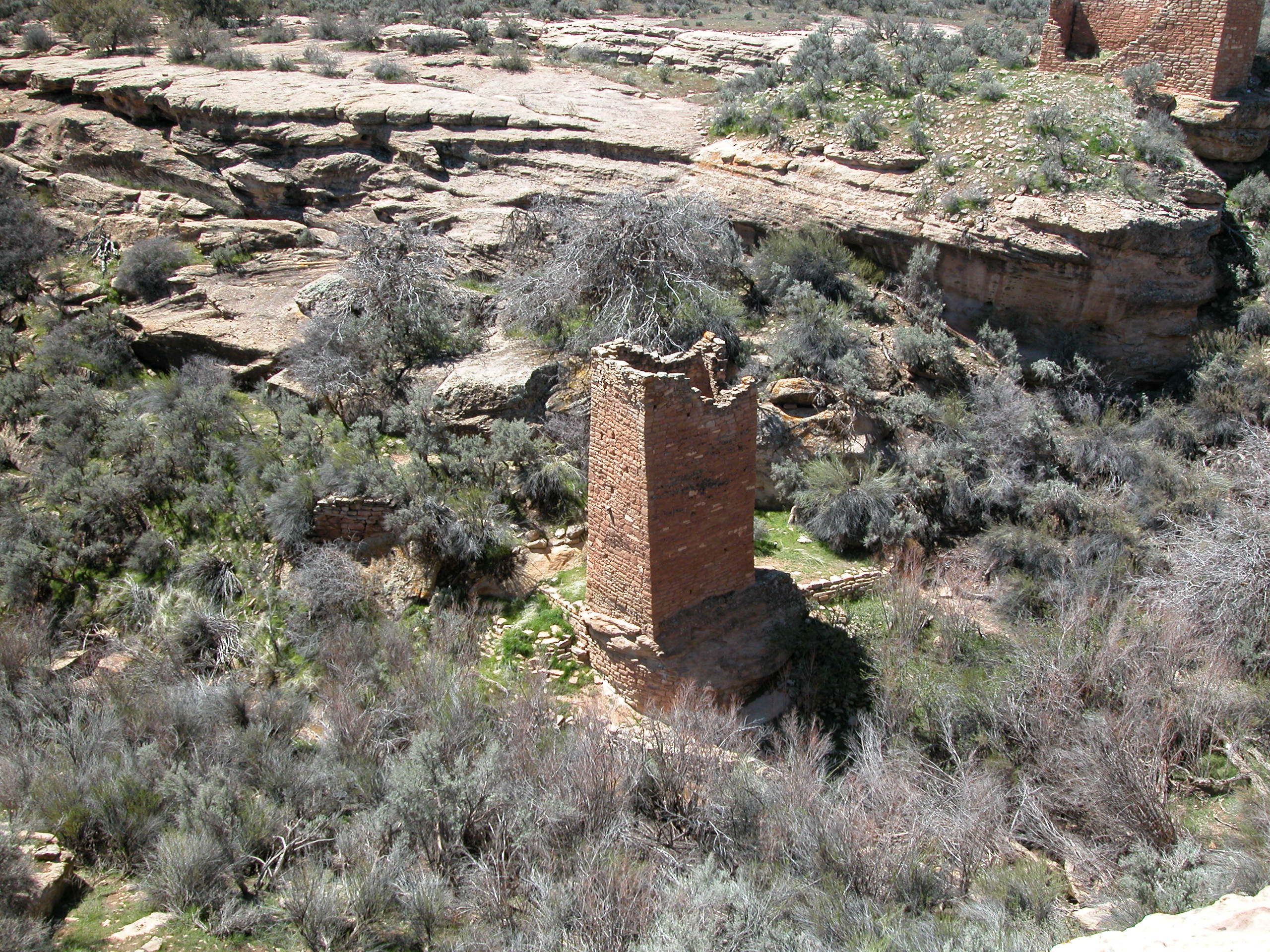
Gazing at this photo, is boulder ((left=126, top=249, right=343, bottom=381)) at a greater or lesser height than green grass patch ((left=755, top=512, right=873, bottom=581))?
greater

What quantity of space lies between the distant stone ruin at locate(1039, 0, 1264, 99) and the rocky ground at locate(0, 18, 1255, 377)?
932mm

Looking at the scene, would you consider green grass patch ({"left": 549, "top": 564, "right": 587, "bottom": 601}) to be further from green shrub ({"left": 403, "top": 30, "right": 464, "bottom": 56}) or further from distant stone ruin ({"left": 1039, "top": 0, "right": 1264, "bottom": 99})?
green shrub ({"left": 403, "top": 30, "right": 464, "bottom": 56})

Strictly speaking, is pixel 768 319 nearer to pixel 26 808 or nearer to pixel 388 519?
pixel 388 519

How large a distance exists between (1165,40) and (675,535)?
1408 centimetres

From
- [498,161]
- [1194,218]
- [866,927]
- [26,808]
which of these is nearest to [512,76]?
[498,161]

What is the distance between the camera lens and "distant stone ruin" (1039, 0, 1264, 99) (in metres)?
15.3

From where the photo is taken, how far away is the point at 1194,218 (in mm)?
13773

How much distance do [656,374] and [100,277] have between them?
519 inches

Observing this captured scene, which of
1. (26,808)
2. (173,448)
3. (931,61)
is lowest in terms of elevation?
(26,808)

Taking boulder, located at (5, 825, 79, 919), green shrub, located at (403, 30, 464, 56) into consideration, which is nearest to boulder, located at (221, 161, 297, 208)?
green shrub, located at (403, 30, 464, 56)

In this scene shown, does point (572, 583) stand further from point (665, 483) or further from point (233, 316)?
point (233, 316)

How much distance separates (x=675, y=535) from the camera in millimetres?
8680

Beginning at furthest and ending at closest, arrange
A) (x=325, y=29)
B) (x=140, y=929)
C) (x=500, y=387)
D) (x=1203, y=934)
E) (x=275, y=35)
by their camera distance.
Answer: (x=325, y=29) → (x=275, y=35) → (x=500, y=387) → (x=140, y=929) → (x=1203, y=934)

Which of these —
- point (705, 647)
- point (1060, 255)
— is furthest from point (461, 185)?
point (705, 647)
